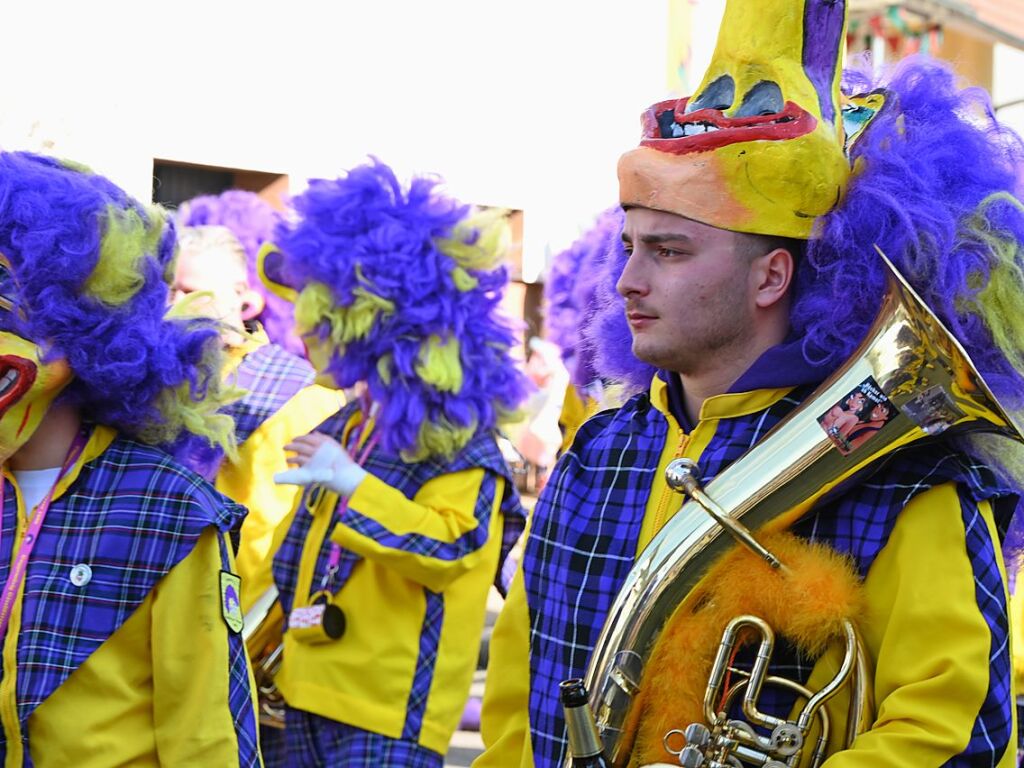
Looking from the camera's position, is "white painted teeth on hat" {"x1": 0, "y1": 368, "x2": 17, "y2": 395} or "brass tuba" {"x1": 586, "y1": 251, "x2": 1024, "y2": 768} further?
"white painted teeth on hat" {"x1": 0, "y1": 368, "x2": 17, "y2": 395}

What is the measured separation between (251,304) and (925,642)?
14.2 ft

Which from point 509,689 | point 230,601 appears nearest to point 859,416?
point 509,689

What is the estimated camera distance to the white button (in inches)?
107

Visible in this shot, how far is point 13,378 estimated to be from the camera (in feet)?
9.12

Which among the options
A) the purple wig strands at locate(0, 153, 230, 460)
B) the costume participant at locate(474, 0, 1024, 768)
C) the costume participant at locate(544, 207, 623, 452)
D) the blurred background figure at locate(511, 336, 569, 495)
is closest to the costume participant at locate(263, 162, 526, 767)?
the costume participant at locate(544, 207, 623, 452)

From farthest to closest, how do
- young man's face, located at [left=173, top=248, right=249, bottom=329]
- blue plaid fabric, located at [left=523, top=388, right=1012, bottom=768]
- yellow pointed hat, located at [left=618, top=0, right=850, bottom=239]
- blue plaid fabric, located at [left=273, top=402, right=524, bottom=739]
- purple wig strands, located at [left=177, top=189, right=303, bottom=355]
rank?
purple wig strands, located at [left=177, top=189, right=303, bottom=355]
young man's face, located at [left=173, top=248, right=249, bottom=329]
blue plaid fabric, located at [left=273, top=402, right=524, bottom=739]
yellow pointed hat, located at [left=618, top=0, right=850, bottom=239]
blue plaid fabric, located at [left=523, top=388, right=1012, bottom=768]

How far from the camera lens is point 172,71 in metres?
9.09

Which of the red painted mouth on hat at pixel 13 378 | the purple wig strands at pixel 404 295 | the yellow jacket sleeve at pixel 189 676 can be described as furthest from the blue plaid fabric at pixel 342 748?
the red painted mouth on hat at pixel 13 378

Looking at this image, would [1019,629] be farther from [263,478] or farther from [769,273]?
[263,478]

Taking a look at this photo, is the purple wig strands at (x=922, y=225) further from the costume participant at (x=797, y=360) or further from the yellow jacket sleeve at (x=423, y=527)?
the yellow jacket sleeve at (x=423, y=527)

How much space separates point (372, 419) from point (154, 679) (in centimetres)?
195

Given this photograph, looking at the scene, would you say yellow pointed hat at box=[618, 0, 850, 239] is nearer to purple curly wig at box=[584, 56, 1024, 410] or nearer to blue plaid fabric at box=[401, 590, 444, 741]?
purple curly wig at box=[584, 56, 1024, 410]

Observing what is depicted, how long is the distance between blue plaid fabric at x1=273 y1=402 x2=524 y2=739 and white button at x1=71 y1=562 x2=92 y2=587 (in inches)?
58.7

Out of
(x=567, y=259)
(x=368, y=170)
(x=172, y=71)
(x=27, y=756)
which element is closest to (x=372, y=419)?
(x=368, y=170)
